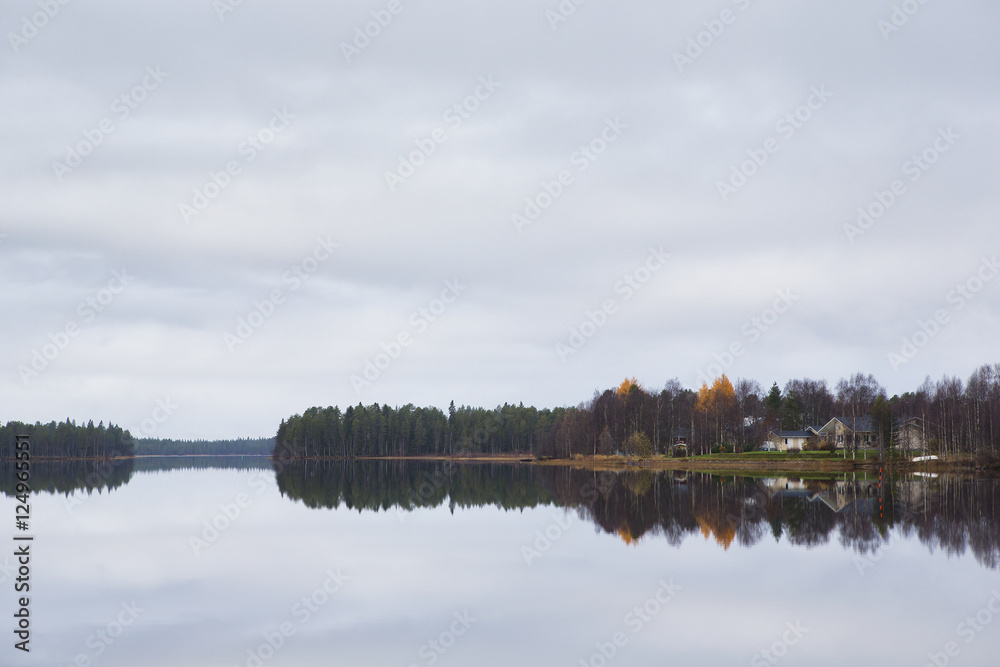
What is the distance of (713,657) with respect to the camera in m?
15.6

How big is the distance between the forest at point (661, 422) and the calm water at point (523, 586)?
Result: 166ft

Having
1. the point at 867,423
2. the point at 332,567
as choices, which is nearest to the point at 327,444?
the point at 867,423

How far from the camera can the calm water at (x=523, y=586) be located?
52.7 feet

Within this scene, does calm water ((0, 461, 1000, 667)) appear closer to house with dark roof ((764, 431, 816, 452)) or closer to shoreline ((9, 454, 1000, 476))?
shoreline ((9, 454, 1000, 476))

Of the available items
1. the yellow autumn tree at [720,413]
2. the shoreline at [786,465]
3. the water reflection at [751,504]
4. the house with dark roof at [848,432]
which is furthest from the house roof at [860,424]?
the water reflection at [751,504]

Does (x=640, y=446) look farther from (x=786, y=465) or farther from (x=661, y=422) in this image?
(x=786, y=465)

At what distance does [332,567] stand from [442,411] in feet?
567

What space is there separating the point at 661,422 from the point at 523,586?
3619 inches

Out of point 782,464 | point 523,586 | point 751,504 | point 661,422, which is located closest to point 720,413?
point 661,422

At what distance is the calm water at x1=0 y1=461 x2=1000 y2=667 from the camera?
16.1m

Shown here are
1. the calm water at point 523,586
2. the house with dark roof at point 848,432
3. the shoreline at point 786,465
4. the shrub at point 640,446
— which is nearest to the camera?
the calm water at point 523,586

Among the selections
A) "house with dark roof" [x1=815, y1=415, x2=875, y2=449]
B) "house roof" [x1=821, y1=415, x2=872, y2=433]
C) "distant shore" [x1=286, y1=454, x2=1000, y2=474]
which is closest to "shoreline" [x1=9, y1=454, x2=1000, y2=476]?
"distant shore" [x1=286, y1=454, x2=1000, y2=474]

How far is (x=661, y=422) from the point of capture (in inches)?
4380

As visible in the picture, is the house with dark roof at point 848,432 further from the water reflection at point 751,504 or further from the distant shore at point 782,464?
the water reflection at point 751,504
